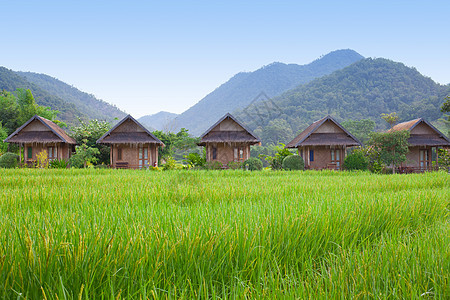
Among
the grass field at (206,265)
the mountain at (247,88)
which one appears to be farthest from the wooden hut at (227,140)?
the mountain at (247,88)

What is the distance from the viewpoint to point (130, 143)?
22.8 meters

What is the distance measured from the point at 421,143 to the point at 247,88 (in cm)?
9305

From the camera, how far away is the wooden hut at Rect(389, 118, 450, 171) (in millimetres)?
22469

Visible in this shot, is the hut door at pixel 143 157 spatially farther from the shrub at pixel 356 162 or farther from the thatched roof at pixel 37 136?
the shrub at pixel 356 162

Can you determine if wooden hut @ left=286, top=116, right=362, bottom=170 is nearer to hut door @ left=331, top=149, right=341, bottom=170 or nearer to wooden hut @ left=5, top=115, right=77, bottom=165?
hut door @ left=331, top=149, right=341, bottom=170

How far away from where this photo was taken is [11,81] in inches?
2616

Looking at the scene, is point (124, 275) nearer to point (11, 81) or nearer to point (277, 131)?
point (277, 131)

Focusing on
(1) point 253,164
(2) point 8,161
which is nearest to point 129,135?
(2) point 8,161

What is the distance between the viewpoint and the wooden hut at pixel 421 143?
885 inches

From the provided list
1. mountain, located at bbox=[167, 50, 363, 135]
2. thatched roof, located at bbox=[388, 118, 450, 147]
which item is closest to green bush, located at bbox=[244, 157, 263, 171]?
thatched roof, located at bbox=[388, 118, 450, 147]

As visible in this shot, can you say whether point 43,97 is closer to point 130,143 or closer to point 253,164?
point 130,143

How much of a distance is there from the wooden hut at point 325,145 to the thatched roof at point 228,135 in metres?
3.79

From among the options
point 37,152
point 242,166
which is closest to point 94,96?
point 37,152

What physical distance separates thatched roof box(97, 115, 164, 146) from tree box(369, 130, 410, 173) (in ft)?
55.1
